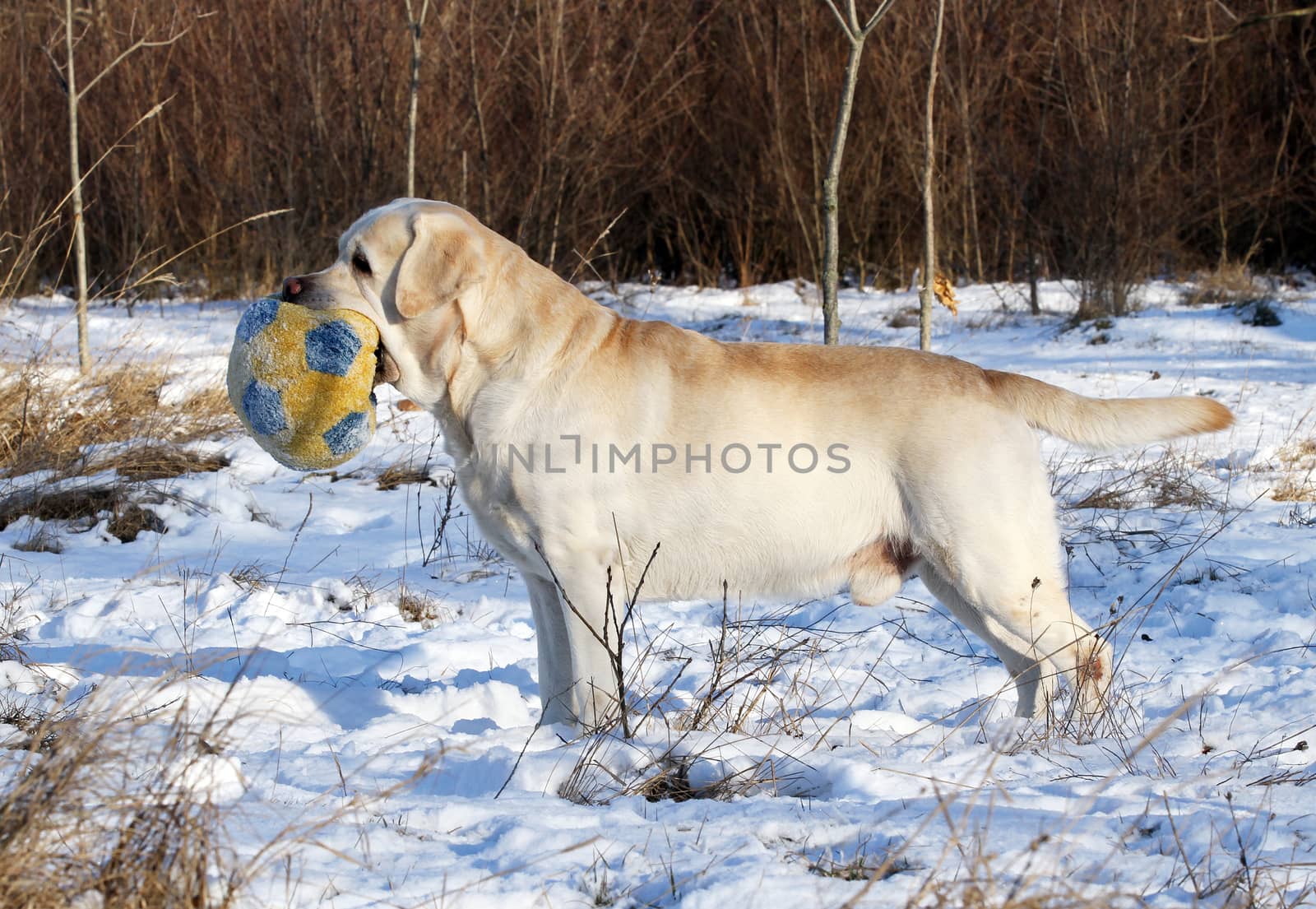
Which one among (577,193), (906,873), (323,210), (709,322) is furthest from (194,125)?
(906,873)

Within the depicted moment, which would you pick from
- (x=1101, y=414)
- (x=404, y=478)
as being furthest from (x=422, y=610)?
(x=1101, y=414)

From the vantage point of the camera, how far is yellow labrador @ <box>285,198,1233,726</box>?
314cm

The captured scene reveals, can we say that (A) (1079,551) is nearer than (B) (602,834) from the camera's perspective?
No

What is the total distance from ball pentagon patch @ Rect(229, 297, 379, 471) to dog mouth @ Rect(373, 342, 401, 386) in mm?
85

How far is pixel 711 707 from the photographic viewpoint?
10.2ft

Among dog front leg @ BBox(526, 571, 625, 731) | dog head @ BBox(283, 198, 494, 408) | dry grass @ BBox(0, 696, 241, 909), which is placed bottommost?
dog front leg @ BBox(526, 571, 625, 731)

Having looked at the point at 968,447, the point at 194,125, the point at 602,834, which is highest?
the point at 194,125

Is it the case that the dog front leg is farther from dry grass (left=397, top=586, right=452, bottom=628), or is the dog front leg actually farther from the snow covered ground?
dry grass (left=397, top=586, right=452, bottom=628)

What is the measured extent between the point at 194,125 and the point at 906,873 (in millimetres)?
13762

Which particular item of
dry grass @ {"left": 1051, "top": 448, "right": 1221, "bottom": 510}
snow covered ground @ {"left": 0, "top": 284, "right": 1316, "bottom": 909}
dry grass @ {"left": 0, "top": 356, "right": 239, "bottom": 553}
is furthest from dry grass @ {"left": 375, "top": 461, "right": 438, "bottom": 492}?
dry grass @ {"left": 1051, "top": 448, "right": 1221, "bottom": 510}

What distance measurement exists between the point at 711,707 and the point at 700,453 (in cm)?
69

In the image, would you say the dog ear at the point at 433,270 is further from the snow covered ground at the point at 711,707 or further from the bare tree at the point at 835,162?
the bare tree at the point at 835,162

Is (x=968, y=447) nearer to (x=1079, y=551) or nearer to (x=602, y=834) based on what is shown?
(x=602, y=834)

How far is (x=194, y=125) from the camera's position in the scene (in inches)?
534
